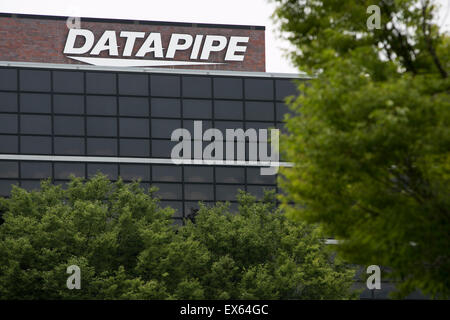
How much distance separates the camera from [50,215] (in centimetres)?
3769

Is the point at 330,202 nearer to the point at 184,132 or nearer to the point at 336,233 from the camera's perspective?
the point at 336,233

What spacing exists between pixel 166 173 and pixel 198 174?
2018 millimetres

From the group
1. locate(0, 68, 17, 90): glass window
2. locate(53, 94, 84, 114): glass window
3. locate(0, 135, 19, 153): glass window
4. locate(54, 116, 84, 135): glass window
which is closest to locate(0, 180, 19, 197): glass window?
locate(0, 135, 19, 153): glass window

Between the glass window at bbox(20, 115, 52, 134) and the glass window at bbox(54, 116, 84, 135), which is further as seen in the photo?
the glass window at bbox(54, 116, 84, 135)

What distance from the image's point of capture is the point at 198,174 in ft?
181

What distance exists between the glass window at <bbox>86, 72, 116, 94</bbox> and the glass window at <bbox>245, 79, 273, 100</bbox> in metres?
8.68

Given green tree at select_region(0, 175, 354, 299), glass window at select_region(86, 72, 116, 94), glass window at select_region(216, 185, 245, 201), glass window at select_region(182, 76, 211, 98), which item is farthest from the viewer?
glass window at select_region(182, 76, 211, 98)

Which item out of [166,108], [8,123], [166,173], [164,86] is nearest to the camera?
[8,123]

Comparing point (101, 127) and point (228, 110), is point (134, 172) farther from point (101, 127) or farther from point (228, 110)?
point (228, 110)

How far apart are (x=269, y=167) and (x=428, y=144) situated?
130 ft

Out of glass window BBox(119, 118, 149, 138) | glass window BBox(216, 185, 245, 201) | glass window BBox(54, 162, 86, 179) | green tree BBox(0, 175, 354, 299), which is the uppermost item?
glass window BBox(119, 118, 149, 138)

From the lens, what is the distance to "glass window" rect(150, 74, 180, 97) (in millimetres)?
56125

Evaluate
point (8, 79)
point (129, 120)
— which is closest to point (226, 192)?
point (129, 120)

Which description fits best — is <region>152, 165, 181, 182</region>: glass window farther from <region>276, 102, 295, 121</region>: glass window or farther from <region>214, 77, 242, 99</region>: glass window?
<region>276, 102, 295, 121</region>: glass window
